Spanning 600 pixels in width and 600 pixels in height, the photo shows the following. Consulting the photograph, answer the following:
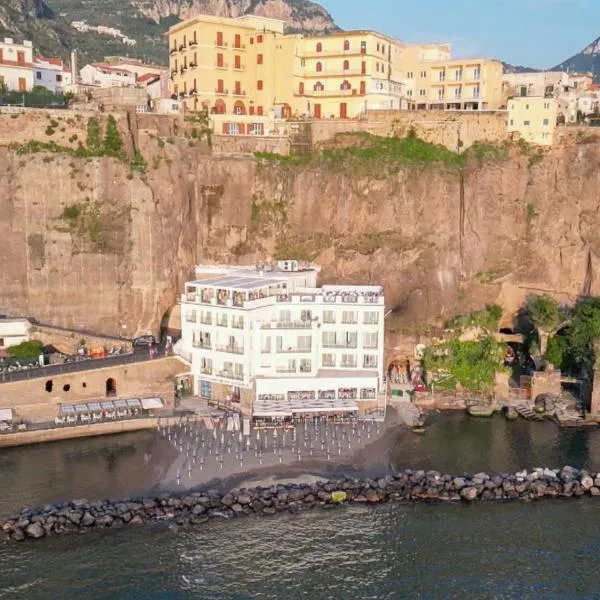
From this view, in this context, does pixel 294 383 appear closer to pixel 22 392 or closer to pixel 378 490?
pixel 378 490

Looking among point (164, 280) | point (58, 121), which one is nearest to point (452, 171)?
point (164, 280)

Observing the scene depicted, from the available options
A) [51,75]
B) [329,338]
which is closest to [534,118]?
[329,338]

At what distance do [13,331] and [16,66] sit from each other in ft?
91.4

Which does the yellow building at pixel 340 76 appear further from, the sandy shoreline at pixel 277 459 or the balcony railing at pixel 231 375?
the sandy shoreline at pixel 277 459

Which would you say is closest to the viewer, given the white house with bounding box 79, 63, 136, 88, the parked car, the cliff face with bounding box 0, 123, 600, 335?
the parked car

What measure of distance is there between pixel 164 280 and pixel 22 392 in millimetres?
14862

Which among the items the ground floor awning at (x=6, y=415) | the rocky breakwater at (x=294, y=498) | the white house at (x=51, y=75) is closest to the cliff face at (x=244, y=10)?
the white house at (x=51, y=75)

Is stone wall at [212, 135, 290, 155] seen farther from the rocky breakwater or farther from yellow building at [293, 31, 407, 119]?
the rocky breakwater

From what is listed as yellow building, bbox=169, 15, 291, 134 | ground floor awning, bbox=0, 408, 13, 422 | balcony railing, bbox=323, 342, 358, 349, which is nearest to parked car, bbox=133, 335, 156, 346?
ground floor awning, bbox=0, 408, 13, 422

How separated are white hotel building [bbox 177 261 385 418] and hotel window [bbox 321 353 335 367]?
0.20 feet

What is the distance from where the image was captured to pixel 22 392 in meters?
42.2

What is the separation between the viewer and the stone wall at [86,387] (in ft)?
139

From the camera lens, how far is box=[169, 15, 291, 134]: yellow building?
60750 millimetres

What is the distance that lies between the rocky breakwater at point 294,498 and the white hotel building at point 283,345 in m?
8.13
